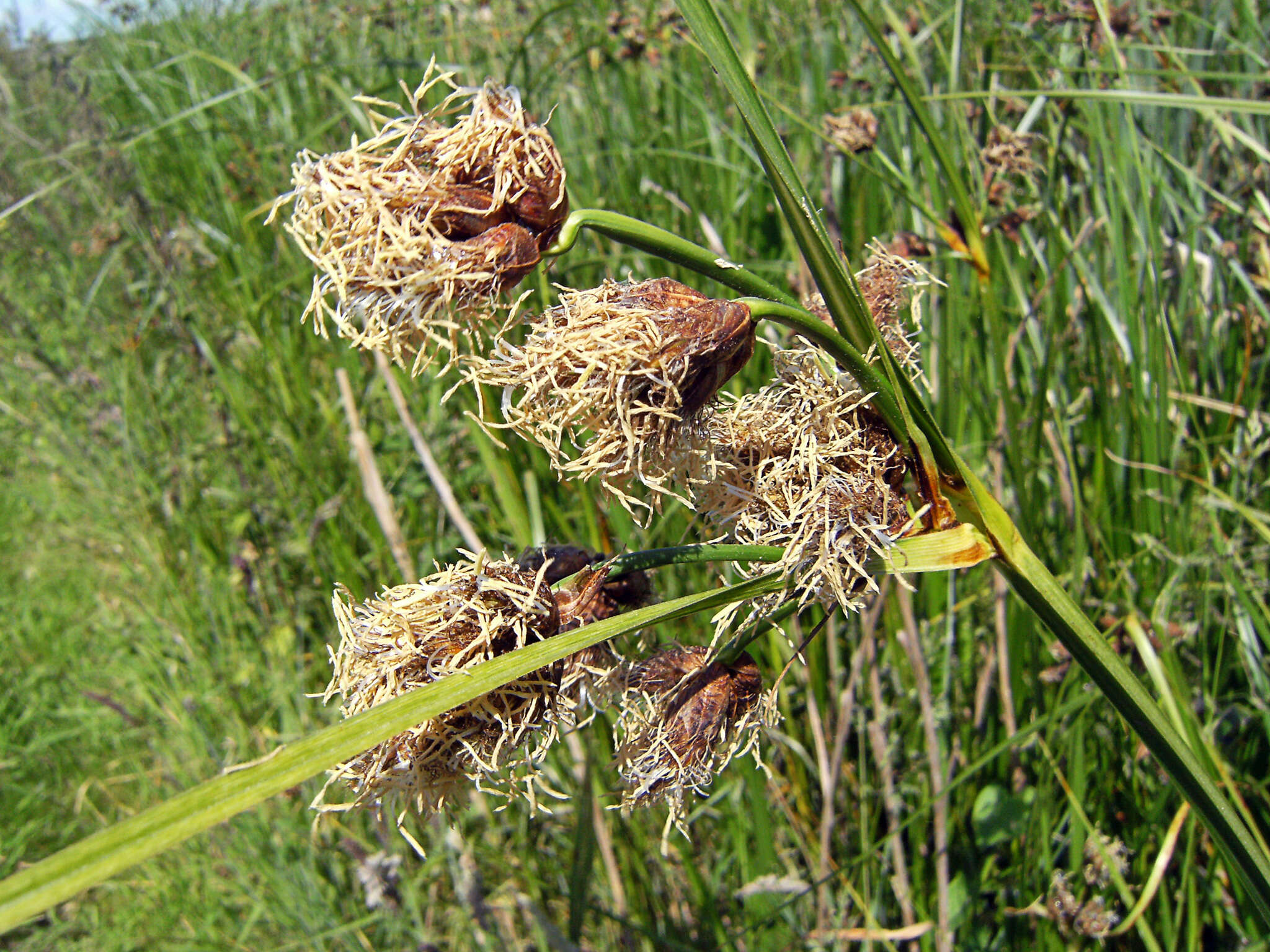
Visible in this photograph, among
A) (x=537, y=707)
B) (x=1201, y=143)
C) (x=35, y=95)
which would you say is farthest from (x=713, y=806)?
(x=35, y=95)

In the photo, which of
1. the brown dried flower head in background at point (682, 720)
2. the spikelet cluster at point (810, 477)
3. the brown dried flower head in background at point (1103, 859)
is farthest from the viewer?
the brown dried flower head in background at point (1103, 859)

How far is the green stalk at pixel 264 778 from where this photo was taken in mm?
380

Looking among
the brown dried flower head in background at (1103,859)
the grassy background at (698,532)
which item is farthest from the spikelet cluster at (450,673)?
the brown dried flower head in background at (1103,859)

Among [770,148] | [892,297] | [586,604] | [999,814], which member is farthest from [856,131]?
[999,814]

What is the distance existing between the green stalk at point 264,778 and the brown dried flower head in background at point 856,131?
1209 millimetres

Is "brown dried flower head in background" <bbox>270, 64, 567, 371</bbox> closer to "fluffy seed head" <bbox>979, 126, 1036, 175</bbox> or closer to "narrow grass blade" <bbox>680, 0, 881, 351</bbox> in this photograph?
"narrow grass blade" <bbox>680, 0, 881, 351</bbox>

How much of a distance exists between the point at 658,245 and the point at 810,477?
247 millimetres

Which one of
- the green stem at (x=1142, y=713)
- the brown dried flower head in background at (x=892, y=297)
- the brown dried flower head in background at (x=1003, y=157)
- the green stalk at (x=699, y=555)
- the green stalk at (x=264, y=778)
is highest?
the brown dried flower head in background at (x=1003, y=157)

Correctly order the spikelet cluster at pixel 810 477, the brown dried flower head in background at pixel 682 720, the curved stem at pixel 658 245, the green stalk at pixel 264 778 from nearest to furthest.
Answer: the green stalk at pixel 264 778 < the curved stem at pixel 658 245 < the spikelet cluster at pixel 810 477 < the brown dried flower head in background at pixel 682 720

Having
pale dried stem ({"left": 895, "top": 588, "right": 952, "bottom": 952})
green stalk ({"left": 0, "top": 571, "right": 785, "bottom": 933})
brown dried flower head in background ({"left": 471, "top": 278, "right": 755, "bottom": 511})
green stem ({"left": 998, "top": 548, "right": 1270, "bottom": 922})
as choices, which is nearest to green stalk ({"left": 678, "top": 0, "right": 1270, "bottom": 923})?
green stem ({"left": 998, "top": 548, "right": 1270, "bottom": 922})

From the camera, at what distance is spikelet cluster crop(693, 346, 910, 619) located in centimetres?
69

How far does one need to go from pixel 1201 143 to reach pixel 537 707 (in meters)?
2.15

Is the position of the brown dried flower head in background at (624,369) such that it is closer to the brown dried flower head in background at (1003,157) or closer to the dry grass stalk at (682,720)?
the dry grass stalk at (682,720)

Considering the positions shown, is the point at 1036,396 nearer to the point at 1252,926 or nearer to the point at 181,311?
the point at 1252,926
